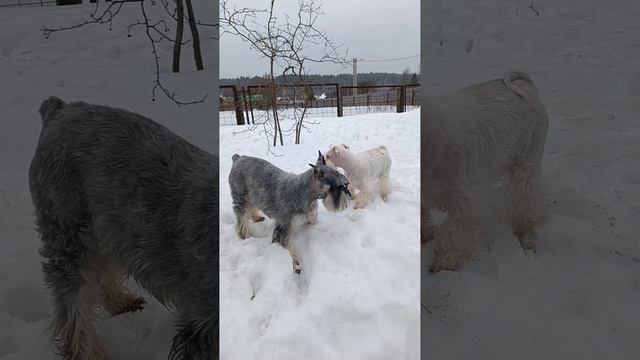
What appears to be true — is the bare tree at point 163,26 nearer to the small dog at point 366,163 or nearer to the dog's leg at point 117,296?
the small dog at point 366,163

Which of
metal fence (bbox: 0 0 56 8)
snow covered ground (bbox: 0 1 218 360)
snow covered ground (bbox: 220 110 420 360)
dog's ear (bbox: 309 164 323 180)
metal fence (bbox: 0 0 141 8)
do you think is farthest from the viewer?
metal fence (bbox: 0 0 56 8)

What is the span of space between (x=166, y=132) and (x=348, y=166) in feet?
2.06

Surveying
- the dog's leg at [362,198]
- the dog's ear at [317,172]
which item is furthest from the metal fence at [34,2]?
the dog's leg at [362,198]

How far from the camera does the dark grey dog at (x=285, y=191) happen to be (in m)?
1.07

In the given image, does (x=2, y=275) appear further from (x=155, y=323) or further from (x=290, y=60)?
(x=290, y=60)

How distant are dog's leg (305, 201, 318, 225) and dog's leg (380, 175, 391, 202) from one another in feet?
0.83

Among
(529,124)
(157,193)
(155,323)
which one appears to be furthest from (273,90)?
(529,124)

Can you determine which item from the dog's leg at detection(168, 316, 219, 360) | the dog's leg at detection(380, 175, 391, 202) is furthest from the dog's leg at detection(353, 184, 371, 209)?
the dog's leg at detection(168, 316, 219, 360)

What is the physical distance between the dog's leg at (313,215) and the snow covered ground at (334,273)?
0.27 feet

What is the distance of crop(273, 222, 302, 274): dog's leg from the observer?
3.25ft

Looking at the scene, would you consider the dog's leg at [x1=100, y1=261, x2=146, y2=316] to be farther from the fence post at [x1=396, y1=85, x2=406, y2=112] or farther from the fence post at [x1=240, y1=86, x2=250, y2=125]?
the fence post at [x1=396, y1=85, x2=406, y2=112]

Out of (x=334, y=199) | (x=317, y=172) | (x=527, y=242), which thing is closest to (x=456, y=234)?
(x=527, y=242)

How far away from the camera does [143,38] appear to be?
1690mm

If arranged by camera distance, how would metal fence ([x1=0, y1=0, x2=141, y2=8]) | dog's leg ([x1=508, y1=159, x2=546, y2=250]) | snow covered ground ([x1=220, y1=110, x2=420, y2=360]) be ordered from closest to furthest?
snow covered ground ([x1=220, y1=110, x2=420, y2=360]) < dog's leg ([x1=508, y1=159, x2=546, y2=250]) < metal fence ([x1=0, y1=0, x2=141, y2=8])
